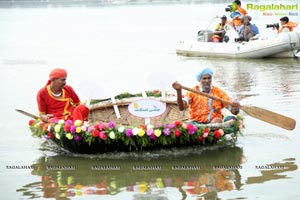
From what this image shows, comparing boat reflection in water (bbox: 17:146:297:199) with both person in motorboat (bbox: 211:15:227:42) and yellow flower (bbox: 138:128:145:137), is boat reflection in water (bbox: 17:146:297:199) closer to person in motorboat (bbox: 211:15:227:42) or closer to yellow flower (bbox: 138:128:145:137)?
yellow flower (bbox: 138:128:145:137)

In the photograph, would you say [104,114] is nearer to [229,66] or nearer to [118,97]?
[118,97]

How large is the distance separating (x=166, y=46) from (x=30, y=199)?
62.2ft

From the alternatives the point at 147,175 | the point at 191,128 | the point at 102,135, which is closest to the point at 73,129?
the point at 102,135

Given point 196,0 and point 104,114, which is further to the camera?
point 196,0

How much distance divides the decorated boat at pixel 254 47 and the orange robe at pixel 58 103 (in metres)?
9.97

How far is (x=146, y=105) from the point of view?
30.5ft

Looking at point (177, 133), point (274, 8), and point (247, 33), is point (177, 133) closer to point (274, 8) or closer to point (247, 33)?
point (247, 33)

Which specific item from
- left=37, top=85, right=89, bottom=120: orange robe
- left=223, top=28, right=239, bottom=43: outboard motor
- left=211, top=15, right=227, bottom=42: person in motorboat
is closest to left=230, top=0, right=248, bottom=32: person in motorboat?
left=223, top=28, right=239, bottom=43: outboard motor

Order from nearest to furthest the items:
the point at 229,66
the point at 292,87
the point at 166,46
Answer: the point at 292,87 → the point at 229,66 → the point at 166,46

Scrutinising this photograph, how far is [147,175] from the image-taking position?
28.5 ft

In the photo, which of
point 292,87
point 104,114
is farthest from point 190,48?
point 104,114

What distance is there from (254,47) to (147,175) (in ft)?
37.0

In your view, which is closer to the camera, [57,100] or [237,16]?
[57,100]

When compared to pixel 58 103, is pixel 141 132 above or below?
below
